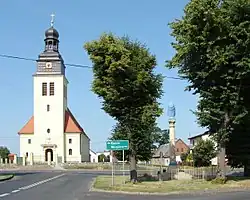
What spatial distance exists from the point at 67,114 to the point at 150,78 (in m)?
80.1

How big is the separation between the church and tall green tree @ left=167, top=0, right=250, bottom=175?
75.0m

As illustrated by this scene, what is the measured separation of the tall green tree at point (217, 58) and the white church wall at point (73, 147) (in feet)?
249

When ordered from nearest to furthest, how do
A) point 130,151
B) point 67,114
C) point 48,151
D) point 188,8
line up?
point 188,8
point 130,151
point 48,151
point 67,114

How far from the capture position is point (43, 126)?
104 metres

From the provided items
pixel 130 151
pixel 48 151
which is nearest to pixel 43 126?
pixel 48 151

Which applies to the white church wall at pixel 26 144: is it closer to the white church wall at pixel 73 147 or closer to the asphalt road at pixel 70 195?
the white church wall at pixel 73 147

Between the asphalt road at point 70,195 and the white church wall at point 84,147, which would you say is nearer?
the asphalt road at point 70,195

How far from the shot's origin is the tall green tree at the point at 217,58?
90.5ft

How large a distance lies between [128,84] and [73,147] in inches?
3007

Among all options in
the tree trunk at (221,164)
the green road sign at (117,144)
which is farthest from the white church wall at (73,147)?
the tree trunk at (221,164)

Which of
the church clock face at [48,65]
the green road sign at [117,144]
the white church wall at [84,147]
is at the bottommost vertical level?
the white church wall at [84,147]

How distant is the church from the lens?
10356 cm

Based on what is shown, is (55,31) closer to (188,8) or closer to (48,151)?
(48,151)

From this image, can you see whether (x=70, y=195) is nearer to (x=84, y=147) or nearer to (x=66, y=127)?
(x=66, y=127)
